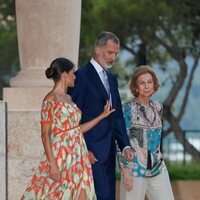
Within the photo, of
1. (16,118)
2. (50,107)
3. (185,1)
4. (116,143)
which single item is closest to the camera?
(50,107)

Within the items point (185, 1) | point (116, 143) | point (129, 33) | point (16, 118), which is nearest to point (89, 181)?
point (116, 143)

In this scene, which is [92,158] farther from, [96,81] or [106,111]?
[96,81]

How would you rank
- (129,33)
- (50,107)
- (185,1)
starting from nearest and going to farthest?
1. (50,107)
2. (185,1)
3. (129,33)

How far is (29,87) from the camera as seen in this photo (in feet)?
29.0

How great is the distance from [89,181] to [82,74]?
2.69ft

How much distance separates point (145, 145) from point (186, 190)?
5796mm

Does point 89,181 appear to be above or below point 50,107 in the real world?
below

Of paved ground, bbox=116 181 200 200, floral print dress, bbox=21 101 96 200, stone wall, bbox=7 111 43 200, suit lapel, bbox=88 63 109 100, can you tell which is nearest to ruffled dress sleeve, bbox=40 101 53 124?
floral print dress, bbox=21 101 96 200

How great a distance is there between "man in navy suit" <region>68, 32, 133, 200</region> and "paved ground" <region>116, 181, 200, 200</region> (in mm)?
5475

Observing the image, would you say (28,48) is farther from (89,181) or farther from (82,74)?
(89,181)

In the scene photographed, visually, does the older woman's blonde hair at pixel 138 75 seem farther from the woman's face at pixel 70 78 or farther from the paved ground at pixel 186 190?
the paved ground at pixel 186 190

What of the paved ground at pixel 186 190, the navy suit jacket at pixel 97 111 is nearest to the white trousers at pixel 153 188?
the navy suit jacket at pixel 97 111

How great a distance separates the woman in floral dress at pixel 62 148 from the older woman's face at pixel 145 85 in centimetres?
83

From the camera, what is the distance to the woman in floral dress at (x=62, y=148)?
659cm
